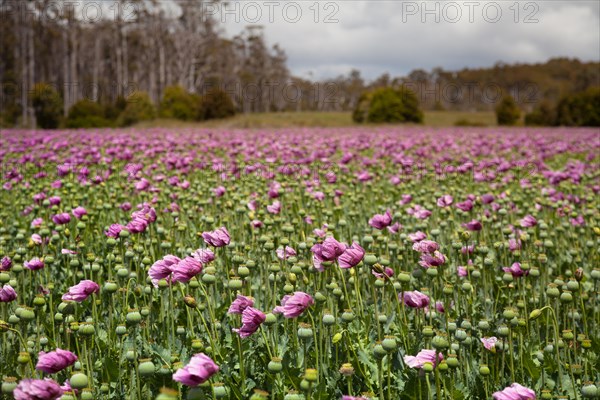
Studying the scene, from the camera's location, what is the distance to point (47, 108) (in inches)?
1116

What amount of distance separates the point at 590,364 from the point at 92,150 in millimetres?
6861

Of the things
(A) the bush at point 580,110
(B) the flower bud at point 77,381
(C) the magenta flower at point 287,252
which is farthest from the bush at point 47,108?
(B) the flower bud at point 77,381

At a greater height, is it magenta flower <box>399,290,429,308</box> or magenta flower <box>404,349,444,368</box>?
magenta flower <box>399,290,429,308</box>

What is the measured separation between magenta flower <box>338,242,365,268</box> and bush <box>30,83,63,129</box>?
29.4 metres

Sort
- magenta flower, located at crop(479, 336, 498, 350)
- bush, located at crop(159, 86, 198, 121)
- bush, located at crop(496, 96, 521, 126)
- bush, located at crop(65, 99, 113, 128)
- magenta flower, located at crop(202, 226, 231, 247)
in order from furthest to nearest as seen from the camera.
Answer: bush, located at crop(496, 96, 521, 126) < bush, located at crop(159, 86, 198, 121) < bush, located at crop(65, 99, 113, 128) < magenta flower, located at crop(202, 226, 231, 247) < magenta flower, located at crop(479, 336, 498, 350)

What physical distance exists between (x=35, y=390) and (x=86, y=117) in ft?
87.4

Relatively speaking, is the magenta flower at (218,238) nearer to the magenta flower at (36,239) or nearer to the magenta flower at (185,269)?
the magenta flower at (185,269)

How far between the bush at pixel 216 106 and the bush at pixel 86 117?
5479mm

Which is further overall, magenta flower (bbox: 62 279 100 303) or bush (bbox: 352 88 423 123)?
bush (bbox: 352 88 423 123)

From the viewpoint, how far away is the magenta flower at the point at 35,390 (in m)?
1.21

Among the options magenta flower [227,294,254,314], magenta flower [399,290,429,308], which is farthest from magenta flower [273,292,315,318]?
magenta flower [399,290,429,308]

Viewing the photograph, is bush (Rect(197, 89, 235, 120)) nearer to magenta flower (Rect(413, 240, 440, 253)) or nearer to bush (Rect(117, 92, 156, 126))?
bush (Rect(117, 92, 156, 126))

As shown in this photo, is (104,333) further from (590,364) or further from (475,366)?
(590,364)

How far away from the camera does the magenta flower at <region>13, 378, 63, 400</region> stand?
3.98 feet
